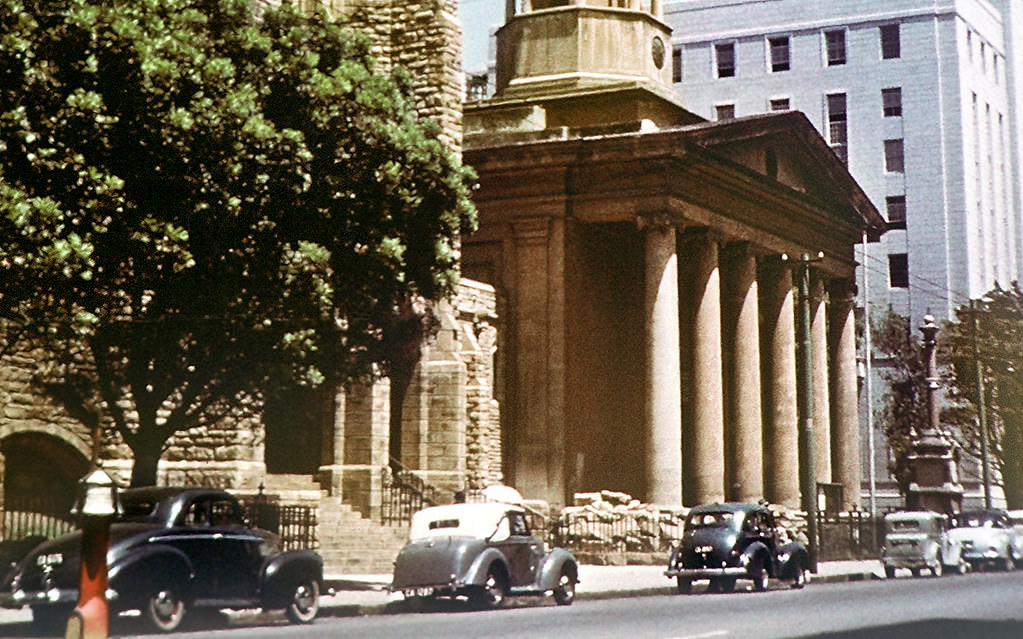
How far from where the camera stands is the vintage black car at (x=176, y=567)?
16969 millimetres

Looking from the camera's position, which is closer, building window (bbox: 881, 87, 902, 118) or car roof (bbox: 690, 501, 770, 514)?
car roof (bbox: 690, 501, 770, 514)

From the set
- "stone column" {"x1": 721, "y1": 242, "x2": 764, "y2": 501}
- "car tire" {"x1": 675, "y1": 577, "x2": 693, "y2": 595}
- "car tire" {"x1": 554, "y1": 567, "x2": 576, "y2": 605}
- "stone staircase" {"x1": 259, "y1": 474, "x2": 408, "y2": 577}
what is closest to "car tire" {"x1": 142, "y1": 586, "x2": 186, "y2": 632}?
"car tire" {"x1": 554, "y1": 567, "x2": 576, "y2": 605}

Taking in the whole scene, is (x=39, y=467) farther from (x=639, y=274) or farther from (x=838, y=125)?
(x=838, y=125)

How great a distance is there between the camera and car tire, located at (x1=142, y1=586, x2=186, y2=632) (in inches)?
675

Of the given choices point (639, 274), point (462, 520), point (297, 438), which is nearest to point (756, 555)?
point (462, 520)

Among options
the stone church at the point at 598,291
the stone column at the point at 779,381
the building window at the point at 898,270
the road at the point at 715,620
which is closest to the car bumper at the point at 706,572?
the road at the point at 715,620

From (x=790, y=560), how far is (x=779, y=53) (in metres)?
52.3

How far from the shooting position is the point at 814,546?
34438 mm

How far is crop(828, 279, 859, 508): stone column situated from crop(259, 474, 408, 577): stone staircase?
25.7 metres

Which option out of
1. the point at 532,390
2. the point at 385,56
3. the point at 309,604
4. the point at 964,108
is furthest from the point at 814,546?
the point at 964,108

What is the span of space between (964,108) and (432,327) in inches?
2006

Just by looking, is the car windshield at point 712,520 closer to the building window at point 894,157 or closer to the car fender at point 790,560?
the car fender at point 790,560

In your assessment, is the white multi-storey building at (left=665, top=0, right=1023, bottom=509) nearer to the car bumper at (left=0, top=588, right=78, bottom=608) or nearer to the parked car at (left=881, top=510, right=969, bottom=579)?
the parked car at (left=881, top=510, right=969, bottom=579)

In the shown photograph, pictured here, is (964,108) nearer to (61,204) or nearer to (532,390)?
(532,390)
